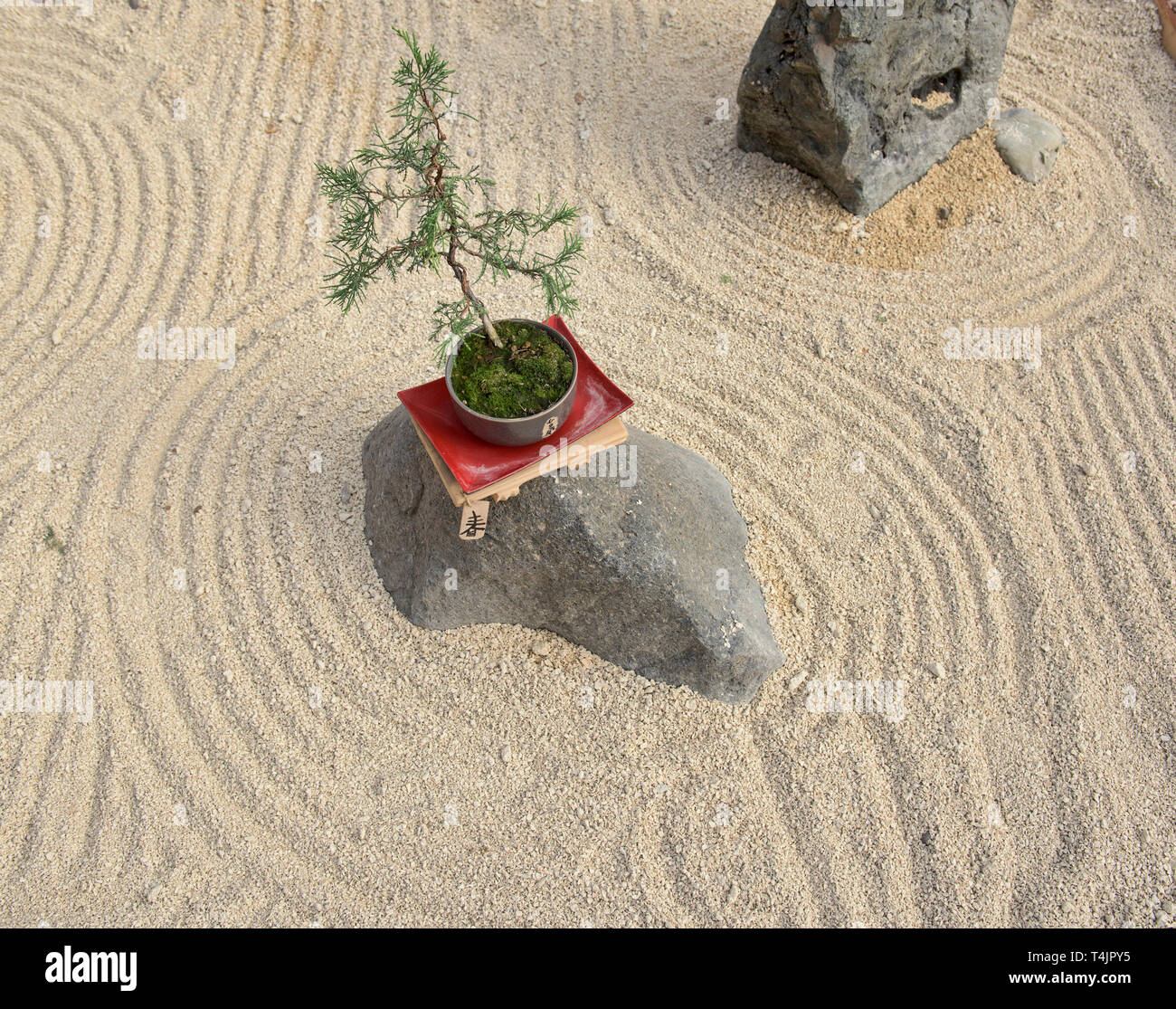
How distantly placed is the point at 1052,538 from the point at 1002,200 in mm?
2545

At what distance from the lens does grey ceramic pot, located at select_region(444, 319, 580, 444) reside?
3.17m

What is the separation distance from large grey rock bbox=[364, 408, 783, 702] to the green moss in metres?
0.46

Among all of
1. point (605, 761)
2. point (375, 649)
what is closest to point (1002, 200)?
point (605, 761)

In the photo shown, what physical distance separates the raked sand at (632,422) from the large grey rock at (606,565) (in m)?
0.19

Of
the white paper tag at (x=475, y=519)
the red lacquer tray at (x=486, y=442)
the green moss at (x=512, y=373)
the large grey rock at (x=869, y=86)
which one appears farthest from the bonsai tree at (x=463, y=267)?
the large grey rock at (x=869, y=86)

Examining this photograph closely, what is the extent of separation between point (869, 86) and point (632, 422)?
2.57 m

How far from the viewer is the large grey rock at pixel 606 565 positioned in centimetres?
366

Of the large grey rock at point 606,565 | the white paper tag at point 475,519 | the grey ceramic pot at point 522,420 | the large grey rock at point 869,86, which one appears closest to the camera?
the grey ceramic pot at point 522,420

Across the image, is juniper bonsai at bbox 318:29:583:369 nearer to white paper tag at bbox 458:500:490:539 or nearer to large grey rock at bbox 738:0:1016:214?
white paper tag at bbox 458:500:490:539

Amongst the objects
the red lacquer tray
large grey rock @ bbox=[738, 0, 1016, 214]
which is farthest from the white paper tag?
large grey rock @ bbox=[738, 0, 1016, 214]

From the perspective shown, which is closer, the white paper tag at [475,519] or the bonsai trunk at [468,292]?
the bonsai trunk at [468,292]

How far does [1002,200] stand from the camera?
5645 mm

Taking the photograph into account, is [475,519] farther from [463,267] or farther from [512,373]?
[463,267]

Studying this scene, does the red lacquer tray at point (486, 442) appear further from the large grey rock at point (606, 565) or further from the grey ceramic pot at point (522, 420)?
the large grey rock at point (606, 565)
